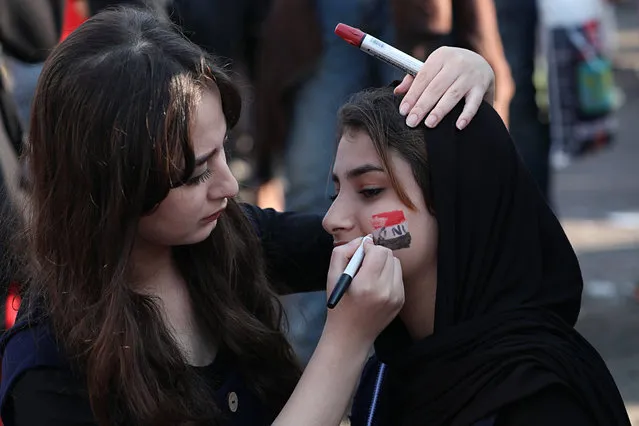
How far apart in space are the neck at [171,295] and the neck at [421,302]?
1.23 ft

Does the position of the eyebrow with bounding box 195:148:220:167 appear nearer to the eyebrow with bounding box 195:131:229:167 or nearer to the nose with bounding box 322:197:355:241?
the eyebrow with bounding box 195:131:229:167

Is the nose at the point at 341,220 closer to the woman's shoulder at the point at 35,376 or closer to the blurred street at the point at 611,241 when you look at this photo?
the woman's shoulder at the point at 35,376

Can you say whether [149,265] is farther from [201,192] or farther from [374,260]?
[374,260]

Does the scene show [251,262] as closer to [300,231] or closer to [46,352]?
[300,231]

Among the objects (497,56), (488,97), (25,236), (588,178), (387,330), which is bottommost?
(588,178)

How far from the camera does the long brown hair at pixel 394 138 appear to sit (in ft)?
6.77

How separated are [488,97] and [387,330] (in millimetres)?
467

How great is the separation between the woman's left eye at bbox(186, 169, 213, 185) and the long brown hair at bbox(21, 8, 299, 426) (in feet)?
0.09

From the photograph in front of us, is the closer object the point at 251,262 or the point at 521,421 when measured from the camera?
the point at 521,421

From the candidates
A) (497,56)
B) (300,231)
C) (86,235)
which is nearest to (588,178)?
(497,56)

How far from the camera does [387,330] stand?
7.19ft

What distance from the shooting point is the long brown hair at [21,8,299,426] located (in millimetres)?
1927

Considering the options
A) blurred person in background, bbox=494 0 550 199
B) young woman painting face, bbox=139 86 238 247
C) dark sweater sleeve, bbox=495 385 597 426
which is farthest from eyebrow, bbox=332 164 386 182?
blurred person in background, bbox=494 0 550 199

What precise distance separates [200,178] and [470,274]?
49 cm
